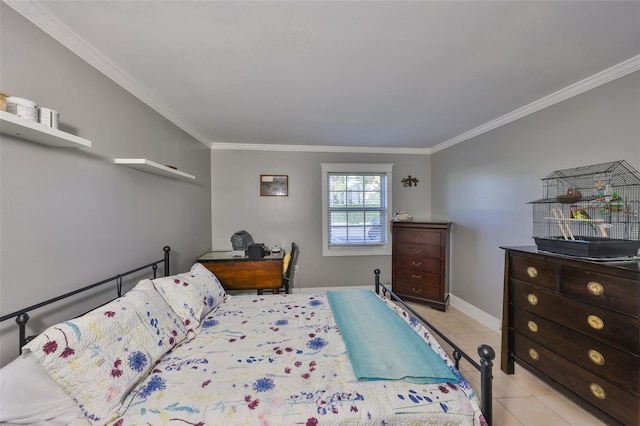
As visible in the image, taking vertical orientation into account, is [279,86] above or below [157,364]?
above

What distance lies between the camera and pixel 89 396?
104 cm

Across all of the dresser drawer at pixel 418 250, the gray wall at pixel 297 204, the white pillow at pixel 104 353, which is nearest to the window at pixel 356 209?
the gray wall at pixel 297 204

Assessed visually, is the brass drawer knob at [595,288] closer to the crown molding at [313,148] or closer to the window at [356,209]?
the window at [356,209]

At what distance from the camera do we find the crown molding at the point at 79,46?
1278 millimetres

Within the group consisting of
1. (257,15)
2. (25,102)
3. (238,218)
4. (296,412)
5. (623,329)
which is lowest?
(296,412)

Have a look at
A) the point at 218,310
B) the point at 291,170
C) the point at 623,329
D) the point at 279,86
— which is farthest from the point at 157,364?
the point at 291,170

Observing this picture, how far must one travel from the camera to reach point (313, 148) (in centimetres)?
413

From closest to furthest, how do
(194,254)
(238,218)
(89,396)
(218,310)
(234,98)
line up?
(89,396) → (218,310) → (234,98) → (194,254) → (238,218)

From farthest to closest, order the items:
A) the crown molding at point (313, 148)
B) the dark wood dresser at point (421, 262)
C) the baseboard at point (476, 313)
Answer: the crown molding at point (313, 148) → the dark wood dresser at point (421, 262) → the baseboard at point (476, 313)

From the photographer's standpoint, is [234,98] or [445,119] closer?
[234,98]

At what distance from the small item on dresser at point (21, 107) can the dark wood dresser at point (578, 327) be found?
10.2 ft

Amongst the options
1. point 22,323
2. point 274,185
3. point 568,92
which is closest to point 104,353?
point 22,323

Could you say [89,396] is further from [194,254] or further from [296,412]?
[194,254]

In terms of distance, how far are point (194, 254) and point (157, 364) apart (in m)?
2.02
